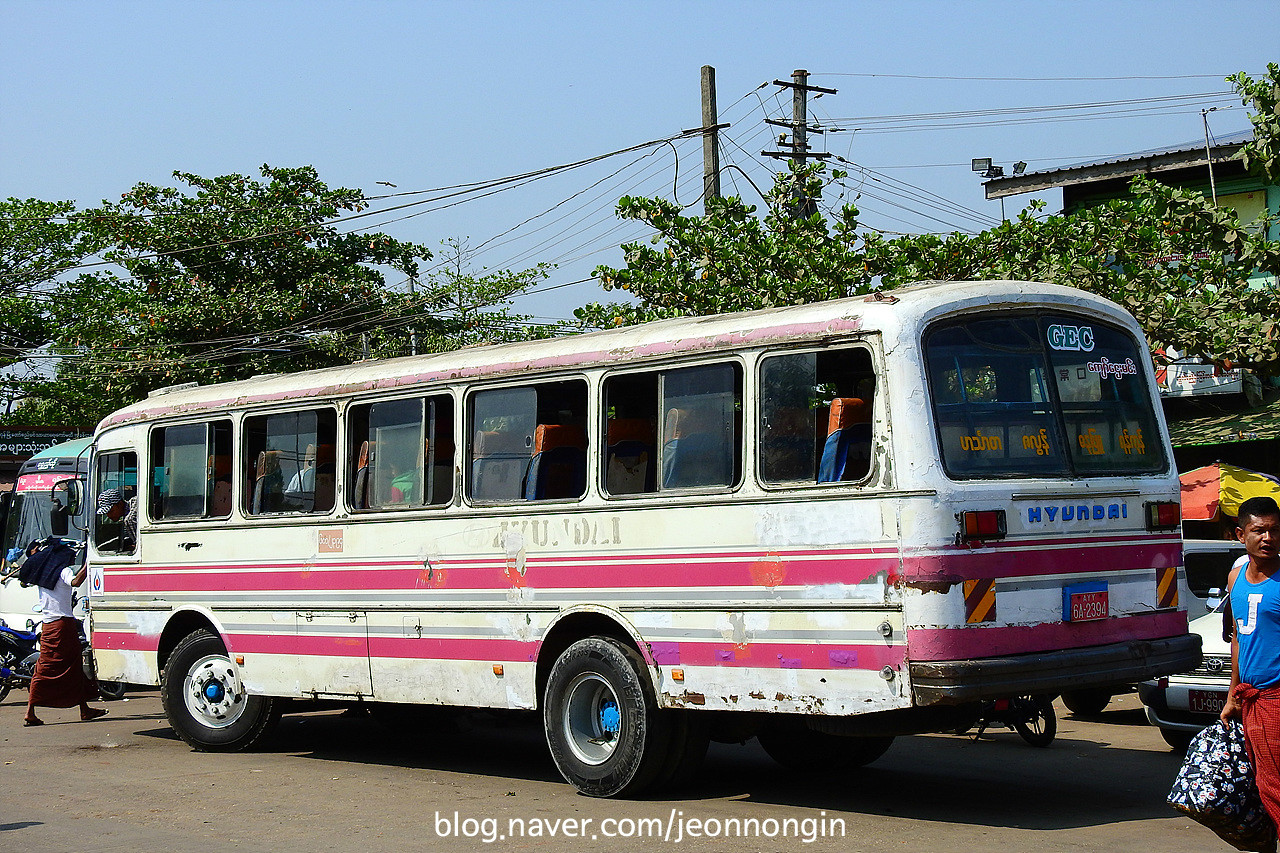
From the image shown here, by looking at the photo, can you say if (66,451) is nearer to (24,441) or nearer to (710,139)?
(24,441)

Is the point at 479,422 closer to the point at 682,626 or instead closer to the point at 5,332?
the point at 682,626

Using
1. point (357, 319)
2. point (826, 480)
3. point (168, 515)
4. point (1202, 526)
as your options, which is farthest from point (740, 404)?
point (357, 319)

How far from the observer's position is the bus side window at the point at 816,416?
7621mm

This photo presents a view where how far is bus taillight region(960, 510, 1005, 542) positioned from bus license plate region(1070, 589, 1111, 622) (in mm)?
671

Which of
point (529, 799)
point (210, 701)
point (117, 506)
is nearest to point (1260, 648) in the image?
point (529, 799)

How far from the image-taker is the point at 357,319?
3103 cm

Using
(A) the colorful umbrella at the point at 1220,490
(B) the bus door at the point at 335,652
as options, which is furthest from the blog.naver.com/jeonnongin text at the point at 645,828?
(A) the colorful umbrella at the point at 1220,490

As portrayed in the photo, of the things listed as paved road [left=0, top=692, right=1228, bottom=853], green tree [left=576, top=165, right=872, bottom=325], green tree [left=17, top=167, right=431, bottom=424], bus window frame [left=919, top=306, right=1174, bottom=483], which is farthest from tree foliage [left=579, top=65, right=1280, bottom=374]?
green tree [left=17, top=167, right=431, bottom=424]

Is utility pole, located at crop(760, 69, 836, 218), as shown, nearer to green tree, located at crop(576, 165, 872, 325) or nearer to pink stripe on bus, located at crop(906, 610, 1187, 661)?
green tree, located at crop(576, 165, 872, 325)

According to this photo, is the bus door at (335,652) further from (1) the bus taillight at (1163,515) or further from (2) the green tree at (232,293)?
(2) the green tree at (232,293)

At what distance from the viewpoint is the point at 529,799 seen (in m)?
8.82

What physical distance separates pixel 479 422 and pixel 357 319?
2204cm

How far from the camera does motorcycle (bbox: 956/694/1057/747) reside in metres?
10.6

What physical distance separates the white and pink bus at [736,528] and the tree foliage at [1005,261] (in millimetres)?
7470
